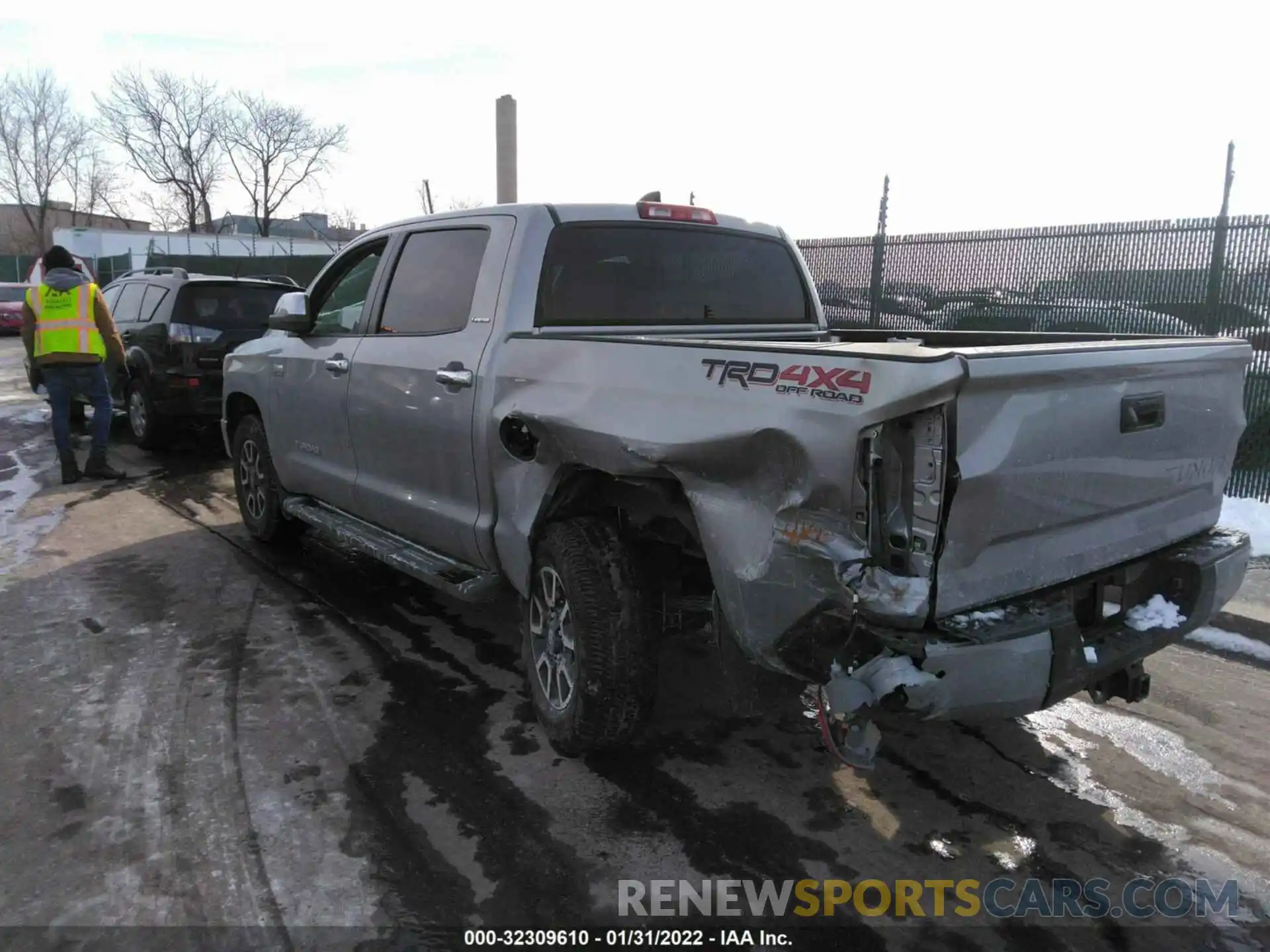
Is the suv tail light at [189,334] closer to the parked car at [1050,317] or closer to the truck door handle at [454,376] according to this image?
the truck door handle at [454,376]

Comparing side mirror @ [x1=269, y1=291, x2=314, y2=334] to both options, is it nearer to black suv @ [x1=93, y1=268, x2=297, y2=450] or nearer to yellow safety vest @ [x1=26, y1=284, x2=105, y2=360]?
yellow safety vest @ [x1=26, y1=284, x2=105, y2=360]

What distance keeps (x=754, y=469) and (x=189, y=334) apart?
27.1 ft

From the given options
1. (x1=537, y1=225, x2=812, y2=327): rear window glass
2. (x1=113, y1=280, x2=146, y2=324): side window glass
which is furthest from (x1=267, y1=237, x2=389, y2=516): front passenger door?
(x1=113, y1=280, x2=146, y2=324): side window glass

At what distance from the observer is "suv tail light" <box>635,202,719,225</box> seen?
13.6 feet

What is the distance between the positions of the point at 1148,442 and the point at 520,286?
2.34 meters

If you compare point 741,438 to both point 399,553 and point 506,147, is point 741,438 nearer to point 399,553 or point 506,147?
point 399,553

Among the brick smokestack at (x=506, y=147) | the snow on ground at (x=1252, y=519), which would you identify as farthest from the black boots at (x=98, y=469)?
the brick smokestack at (x=506, y=147)

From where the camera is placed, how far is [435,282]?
4270 millimetres

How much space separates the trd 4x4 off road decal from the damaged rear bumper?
60 cm

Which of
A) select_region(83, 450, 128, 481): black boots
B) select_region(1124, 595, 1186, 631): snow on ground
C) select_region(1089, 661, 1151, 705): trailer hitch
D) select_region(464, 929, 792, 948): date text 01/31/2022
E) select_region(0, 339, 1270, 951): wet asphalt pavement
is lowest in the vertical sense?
select_region(464, 929, 792, 948): date text 01/31/2022

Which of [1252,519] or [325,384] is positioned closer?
[325,384]

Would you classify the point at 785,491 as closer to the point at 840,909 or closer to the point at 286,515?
the point at 840,909

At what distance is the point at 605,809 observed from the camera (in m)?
3.13

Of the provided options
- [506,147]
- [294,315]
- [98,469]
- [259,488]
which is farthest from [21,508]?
[506,147]
